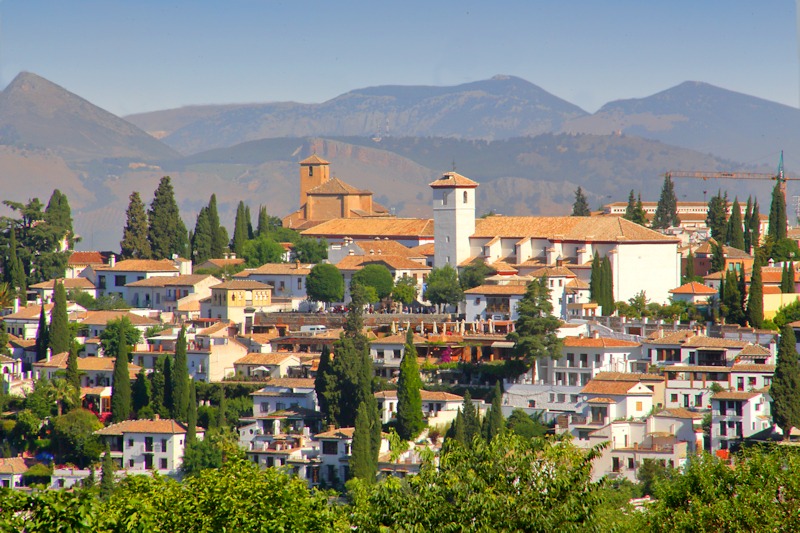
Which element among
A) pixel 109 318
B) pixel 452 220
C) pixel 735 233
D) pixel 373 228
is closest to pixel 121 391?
pixel 109 318

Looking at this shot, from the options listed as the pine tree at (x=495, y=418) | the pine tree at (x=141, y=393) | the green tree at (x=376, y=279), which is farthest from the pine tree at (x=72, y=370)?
the pine tree at (x=495, y=418)

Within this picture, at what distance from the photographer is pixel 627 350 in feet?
185

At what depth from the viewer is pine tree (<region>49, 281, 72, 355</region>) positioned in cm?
6084

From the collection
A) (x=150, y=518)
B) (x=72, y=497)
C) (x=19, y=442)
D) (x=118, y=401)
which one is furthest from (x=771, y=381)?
(x=72, y=497)

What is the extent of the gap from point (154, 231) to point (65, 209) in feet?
18.3

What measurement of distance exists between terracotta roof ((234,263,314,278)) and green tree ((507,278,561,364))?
54.2ft

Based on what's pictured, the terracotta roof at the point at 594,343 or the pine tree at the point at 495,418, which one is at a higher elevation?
the terracotta roof at the point at 594,343

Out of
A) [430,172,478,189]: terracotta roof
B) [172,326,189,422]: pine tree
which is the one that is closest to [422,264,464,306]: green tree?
[430,172,478,189]: terracotta roof

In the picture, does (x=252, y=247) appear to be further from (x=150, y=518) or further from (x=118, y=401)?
(x=150, y=518)

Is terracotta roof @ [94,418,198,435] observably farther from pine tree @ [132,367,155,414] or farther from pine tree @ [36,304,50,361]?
pine tree @ [36,304,50,361]

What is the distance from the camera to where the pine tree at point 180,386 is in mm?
54062

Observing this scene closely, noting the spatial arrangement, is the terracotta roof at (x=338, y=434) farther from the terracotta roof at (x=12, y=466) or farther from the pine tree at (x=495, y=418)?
the terracotta roof at (x=12, y=466)

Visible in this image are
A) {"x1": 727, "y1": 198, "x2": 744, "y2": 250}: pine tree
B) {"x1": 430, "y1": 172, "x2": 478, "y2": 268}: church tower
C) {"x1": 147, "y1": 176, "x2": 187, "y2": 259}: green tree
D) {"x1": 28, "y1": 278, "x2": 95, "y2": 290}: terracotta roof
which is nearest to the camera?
{"x1": 28, "y1": 278, "x2": 95, "y2": 290}: terracotta roof

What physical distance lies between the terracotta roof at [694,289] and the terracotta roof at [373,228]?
16.9 metres
